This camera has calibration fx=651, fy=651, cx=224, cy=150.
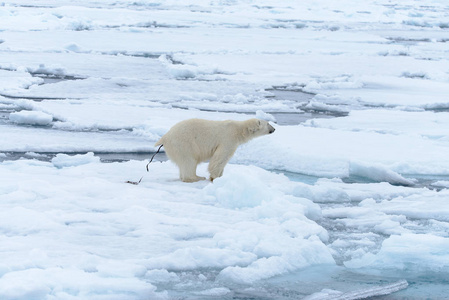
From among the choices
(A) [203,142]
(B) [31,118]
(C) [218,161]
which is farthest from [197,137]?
(B) [31,118]

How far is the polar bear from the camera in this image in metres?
4.80

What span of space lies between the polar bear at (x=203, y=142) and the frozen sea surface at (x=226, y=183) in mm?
188

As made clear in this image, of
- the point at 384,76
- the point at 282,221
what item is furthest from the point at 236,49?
the point at 282,221

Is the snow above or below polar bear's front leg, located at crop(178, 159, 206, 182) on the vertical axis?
below

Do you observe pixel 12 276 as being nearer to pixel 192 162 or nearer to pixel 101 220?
pixel 101 220

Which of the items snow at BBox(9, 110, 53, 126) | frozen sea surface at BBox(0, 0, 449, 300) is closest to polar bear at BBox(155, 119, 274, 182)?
frozen sea surface at BBox(0, 0, 449, 300)

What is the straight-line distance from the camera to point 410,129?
7742 millimetres

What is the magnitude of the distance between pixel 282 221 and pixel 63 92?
667 centimetres

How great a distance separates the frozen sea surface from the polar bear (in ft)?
0.62

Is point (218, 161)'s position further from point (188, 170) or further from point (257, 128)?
point (257, 128)

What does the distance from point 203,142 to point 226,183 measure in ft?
2.11

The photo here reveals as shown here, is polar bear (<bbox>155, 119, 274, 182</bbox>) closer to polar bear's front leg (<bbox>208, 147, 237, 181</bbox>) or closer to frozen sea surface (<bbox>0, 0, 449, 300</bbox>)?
polar bear's front leg (<bbox>208, 147, 237, 181</bbox>)

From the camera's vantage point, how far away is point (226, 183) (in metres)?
4.34

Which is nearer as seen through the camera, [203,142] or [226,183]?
[226,183]
